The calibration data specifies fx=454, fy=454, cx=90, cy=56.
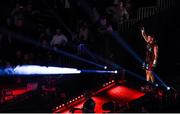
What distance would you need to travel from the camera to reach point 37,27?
16547 millimetres

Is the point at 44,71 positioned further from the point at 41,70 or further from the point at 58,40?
the point at 58,40

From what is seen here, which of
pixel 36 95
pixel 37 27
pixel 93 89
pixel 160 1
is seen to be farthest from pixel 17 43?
pixel 160 1

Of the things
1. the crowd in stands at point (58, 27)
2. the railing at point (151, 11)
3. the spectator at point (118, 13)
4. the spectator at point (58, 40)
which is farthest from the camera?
the spectator at point (118, 13)

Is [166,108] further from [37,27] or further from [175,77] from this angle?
[37,27]

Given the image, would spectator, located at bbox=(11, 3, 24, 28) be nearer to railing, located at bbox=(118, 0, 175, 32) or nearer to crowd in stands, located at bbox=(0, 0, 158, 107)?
crowd in stands, located at bbox=(0, 0, 158, 107)


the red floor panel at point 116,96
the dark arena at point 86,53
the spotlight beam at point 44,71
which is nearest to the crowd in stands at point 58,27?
the dark arena at point 86,53

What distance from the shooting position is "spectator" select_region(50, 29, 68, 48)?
52.3 feet

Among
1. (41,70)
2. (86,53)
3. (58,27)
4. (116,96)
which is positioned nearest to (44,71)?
(41,70)

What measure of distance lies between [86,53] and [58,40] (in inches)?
42.8

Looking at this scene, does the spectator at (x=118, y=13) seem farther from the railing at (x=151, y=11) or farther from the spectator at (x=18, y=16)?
the spectator at (x=18, y=16)

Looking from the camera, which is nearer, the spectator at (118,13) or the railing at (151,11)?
the railing at (151,11)

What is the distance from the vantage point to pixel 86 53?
15883 mm

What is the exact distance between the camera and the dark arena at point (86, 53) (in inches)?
575

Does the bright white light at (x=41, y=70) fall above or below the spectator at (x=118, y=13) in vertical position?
below
